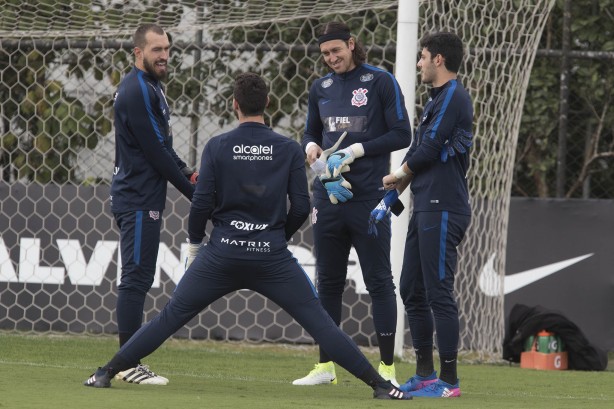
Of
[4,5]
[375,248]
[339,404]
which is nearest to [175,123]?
[4,5]

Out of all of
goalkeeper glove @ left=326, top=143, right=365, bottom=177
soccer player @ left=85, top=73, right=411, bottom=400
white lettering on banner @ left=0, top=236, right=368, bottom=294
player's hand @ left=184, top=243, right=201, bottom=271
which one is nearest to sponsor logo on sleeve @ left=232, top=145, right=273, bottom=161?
soccer player @ left=85, top=73, right=411, bottom=400

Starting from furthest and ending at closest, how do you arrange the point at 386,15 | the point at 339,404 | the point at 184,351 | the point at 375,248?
the point at 386,15 → the point at 184,351 → the point at 375,248 → the point at 339,404

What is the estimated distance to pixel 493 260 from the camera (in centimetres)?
875

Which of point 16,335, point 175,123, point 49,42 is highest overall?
point 49,42

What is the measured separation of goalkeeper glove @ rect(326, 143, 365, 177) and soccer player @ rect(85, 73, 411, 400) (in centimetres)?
61

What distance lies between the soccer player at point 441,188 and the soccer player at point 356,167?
0.87ft

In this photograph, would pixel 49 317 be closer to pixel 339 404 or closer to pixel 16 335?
pixel 16 335

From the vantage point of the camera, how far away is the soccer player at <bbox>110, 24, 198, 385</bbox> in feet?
19.9

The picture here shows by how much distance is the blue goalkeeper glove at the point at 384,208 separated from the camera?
19.6 feet

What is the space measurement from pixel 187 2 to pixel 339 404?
4402 mm

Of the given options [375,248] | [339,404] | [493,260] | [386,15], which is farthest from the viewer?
[386,15]

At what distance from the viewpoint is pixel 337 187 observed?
6.13m

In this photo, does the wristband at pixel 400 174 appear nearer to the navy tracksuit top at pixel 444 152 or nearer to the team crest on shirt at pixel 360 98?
the navy tracksuit top at pixel 444 152

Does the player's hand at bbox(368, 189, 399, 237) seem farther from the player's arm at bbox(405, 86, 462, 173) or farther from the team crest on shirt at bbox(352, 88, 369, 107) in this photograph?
the team crest on shirt at bbox(352, 88, 369, 107)
